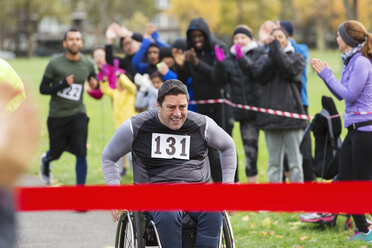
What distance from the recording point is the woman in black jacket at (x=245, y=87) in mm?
8641

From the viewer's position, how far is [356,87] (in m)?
6.14

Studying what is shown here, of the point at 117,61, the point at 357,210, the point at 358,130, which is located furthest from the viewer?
the point at 117,61

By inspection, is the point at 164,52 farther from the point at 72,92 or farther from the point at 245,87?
the point at 72,92

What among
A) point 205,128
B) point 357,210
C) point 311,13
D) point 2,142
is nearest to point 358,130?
point 205,128

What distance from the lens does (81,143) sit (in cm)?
852

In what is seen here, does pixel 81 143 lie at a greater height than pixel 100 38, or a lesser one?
lesser

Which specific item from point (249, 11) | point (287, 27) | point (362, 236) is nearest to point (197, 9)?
point (249, 11)

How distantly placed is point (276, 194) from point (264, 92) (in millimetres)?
4793

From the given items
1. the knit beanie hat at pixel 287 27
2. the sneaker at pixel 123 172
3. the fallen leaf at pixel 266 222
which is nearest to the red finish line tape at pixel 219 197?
the fallen leaf at pixel 266 222

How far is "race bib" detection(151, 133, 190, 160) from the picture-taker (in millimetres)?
5066

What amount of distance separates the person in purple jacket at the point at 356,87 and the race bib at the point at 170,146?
1661 millimetres

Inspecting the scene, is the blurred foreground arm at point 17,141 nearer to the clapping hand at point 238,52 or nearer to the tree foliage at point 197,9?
the clapping hand at point 238,52

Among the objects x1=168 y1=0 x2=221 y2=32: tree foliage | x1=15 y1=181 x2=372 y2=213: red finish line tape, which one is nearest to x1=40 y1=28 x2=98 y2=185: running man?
x1=15 y1=181 x2=372 y2=213: red finish line tape

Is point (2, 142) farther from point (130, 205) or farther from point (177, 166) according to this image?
point (177, 166)
